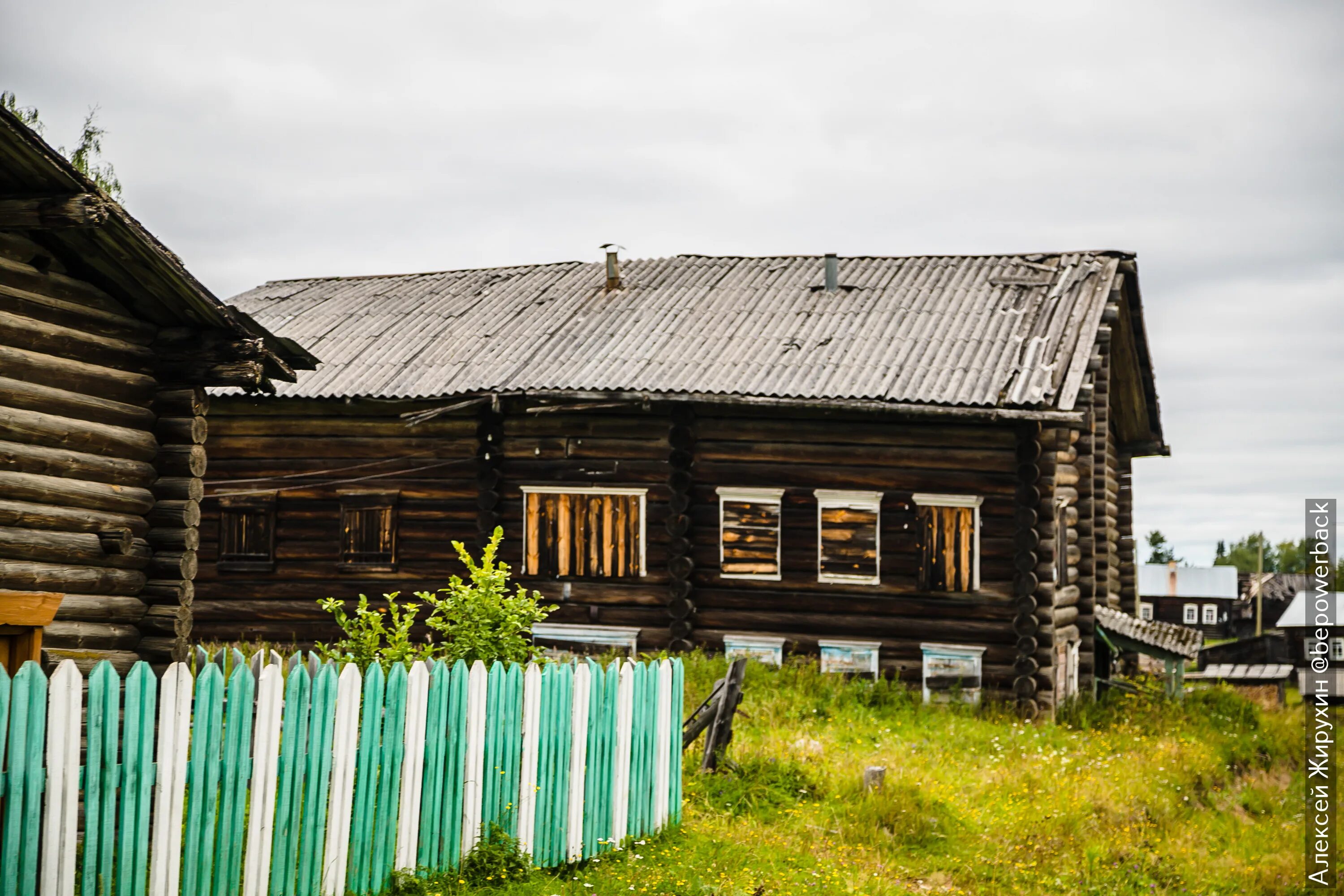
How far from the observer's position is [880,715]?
566 inches

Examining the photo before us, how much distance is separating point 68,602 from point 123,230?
2.51 metres

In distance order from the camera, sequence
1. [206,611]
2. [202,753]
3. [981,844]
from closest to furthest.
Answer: [202,753]
[981,844]
[206,611]

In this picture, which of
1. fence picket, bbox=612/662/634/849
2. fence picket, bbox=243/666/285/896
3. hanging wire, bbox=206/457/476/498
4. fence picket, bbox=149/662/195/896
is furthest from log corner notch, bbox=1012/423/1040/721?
fence picket, bbox=149/662/195/896

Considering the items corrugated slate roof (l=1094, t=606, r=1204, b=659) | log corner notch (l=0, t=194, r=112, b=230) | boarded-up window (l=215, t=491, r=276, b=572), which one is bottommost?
corrugated slate roof (l=1094, t=606, r=1204, b=659)

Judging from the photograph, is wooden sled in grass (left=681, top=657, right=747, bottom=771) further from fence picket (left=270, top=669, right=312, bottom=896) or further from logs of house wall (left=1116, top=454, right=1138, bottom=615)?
logs of house wall (left=1116, top=454, right=1138, bottom=615)

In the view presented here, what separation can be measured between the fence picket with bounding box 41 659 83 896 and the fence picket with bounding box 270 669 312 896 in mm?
1019

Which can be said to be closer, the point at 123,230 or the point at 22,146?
the point at 22,146

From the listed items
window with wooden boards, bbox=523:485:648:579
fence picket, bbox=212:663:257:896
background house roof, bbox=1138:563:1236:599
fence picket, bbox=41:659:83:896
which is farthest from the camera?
background house roof, bbox=1138:563:1236:599

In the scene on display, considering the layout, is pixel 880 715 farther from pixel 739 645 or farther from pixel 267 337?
pixel 267 337

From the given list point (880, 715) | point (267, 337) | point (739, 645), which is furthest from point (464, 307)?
point (267, 337)

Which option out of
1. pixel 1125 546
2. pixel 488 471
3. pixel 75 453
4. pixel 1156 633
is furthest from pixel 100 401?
pixel 1125 546

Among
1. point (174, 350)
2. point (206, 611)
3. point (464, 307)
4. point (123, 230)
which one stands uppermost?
point (464, 307)

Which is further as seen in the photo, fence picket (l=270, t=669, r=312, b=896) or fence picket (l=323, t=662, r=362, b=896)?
fence picket (l=323, t=662, r=362, b=896)

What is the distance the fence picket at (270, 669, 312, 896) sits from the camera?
20.1 feet
